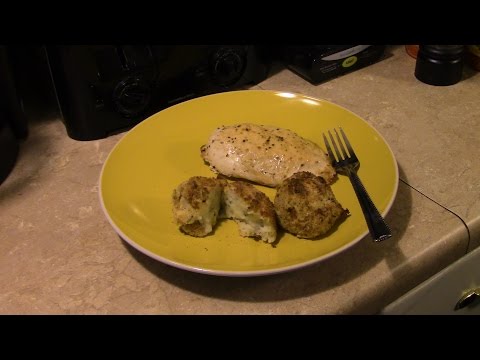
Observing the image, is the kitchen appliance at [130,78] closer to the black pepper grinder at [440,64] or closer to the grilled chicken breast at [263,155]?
the grilled chicken breast at [263,155]

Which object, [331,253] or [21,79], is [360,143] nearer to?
[331,253]

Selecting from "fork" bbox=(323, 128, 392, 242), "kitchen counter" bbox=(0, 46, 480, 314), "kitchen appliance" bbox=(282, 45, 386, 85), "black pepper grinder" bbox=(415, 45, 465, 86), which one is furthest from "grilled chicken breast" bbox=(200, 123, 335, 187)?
"black pepper grinder" bbox=(415, 45, 465, 86)

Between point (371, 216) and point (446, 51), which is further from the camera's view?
point (446, 51)

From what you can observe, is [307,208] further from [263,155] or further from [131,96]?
[131,96]

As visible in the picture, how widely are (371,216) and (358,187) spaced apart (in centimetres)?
7

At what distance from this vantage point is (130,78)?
896mm

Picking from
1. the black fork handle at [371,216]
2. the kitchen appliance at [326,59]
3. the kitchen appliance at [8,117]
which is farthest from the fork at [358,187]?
the kitchen appliance at [8,117]

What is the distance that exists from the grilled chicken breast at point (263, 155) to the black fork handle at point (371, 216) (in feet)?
0.22

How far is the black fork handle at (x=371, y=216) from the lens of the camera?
2.03 ft

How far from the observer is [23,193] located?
2.69 ft

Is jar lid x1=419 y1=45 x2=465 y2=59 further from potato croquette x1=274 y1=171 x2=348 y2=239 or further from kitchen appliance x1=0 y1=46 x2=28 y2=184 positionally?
kitchen appliance x1=0 y1=46 x2=28 y2=184

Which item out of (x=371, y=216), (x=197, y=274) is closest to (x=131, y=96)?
(x=197, y=274)
